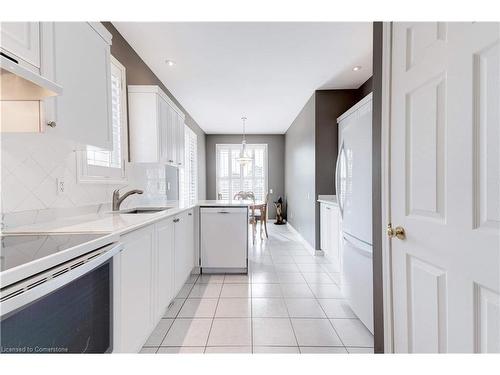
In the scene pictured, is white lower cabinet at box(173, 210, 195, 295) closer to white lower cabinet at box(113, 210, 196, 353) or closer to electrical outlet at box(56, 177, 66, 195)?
white lower cabinet at box(113, 210, 196, 353)

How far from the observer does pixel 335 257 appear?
10.7 feet

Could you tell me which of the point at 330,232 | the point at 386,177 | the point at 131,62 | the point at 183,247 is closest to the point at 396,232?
the point at 386,177

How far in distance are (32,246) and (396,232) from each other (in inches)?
63.6

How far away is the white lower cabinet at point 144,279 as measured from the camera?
128 centimetres

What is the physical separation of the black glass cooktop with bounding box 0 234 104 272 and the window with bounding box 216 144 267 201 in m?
6.51

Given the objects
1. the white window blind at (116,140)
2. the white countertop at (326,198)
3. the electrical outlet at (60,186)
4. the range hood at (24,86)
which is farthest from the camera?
the white countertop at (326,198)

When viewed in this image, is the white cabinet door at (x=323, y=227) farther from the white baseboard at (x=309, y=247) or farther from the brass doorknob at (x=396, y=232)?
the brass doorknob at (x=396, y=232)

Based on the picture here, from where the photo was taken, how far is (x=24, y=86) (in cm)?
106

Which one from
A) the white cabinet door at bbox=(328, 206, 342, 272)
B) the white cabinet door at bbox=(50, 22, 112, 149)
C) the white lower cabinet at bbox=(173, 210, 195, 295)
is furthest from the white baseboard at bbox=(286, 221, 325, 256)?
the white cabinet door at bbox=(50, 22, 112, 149)

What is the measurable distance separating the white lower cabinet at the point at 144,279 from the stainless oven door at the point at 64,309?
0.10m

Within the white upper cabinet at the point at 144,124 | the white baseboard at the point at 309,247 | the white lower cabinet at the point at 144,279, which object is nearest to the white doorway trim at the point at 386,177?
the white lower cabinet at the point at 144,279

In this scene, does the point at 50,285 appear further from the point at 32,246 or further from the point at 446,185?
the point at 446,185
